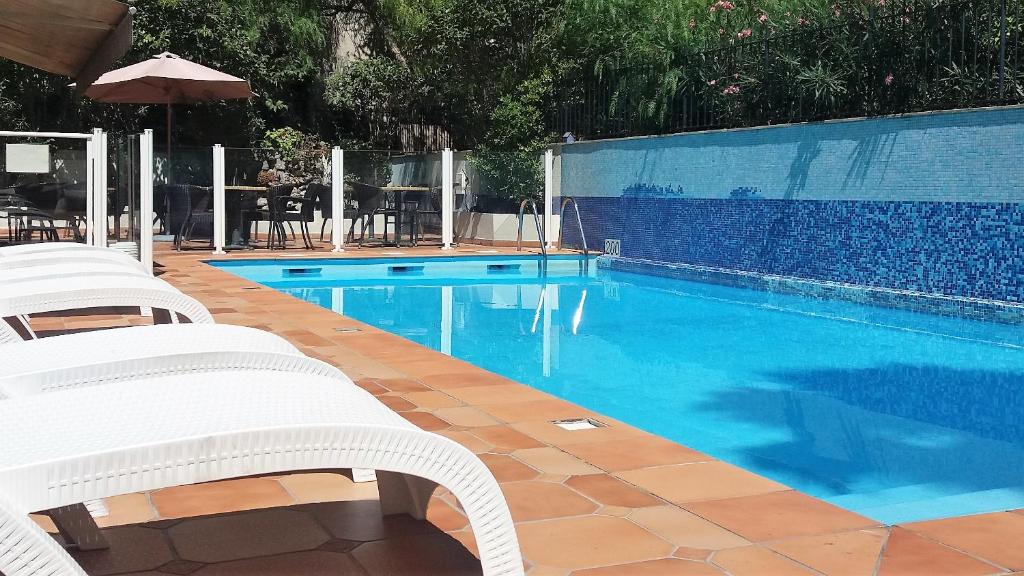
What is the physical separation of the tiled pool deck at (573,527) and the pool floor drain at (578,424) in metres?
0.10

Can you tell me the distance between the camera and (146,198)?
28.9 feet

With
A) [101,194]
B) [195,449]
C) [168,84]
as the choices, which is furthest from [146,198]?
[195,449]

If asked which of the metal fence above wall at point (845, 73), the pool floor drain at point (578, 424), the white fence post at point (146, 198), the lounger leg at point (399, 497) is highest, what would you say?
the metal fence above wall at point (845, 73)

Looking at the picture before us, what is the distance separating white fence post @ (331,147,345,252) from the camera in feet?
47.7

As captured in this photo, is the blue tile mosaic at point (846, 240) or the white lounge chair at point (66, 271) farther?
the blue tile mosaic at point (846, 240)

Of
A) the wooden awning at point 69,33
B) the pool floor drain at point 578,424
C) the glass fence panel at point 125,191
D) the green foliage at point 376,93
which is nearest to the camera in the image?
the pool floor drain at point 578,424

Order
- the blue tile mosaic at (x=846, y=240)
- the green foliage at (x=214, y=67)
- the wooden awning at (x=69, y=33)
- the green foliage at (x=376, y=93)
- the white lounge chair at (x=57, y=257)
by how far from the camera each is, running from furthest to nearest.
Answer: the green foliage at (x=376, y=93) → the green foliage at (x=214, y=67) → the blue tile mosaic at (x=846, y=240) → the wooden awning at (x=69, y=33) → the white lounge chair at (x=57, y=257)

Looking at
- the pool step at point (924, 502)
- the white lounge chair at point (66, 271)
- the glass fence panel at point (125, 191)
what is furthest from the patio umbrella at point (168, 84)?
the pool step at point (924, 502)

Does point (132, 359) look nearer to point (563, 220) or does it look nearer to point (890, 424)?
point (890, 424)

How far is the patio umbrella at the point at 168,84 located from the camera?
13.5 metres

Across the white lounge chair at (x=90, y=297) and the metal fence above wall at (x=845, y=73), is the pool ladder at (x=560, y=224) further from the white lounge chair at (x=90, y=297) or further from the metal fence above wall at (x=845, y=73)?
the white lounge chair at (x=90, y=297)

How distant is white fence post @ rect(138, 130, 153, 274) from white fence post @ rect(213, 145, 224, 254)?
14.7ft

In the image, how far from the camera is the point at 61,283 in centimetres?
468

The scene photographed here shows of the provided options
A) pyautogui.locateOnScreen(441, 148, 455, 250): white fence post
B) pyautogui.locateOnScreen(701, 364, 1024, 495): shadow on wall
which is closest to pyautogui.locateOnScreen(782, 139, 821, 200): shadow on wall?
pyautogui.locateOnScreen(701, 364, 1024, 495): shadow on wall
